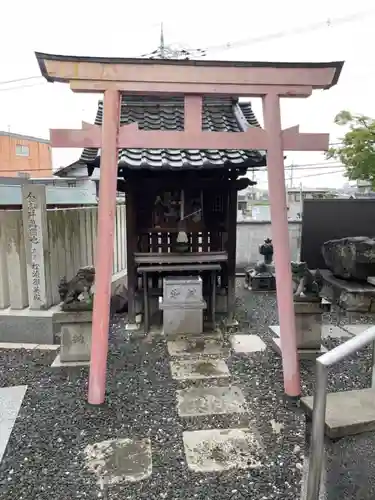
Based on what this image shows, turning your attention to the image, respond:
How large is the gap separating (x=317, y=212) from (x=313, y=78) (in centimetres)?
488

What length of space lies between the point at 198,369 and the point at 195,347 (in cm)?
61

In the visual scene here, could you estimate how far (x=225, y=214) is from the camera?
5.35 m

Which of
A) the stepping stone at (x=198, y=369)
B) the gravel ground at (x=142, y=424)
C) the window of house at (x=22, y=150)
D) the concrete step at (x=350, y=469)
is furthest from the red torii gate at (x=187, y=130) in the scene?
the window of house at (x=22, y=150)

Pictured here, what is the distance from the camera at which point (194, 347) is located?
4547 millimetres

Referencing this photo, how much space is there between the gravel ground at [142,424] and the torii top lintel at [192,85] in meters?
2.21

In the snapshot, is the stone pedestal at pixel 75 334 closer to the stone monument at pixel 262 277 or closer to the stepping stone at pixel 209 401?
the stepping stone at pixel 209 401

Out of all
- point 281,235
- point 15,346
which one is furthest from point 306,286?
point 15,346

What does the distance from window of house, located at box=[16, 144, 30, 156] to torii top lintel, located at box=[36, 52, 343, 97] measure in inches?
838

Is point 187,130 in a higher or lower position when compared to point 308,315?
higher

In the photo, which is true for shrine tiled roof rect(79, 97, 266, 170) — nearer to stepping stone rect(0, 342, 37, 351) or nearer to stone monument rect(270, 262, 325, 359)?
stone monument rect(270, 262, 325, 359)

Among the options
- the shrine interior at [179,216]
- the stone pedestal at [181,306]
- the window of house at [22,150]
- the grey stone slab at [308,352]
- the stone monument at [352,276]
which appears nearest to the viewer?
the grey stone slab at [308,352]

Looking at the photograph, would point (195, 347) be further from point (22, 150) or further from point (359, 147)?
point (22, 150)

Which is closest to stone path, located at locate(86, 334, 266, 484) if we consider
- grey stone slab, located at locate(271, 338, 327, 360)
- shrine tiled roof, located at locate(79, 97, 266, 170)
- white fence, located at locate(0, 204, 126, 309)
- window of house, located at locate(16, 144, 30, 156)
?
grey stone slab, located at locate(271, 338, 327, 360)

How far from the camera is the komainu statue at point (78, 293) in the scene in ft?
12.8
